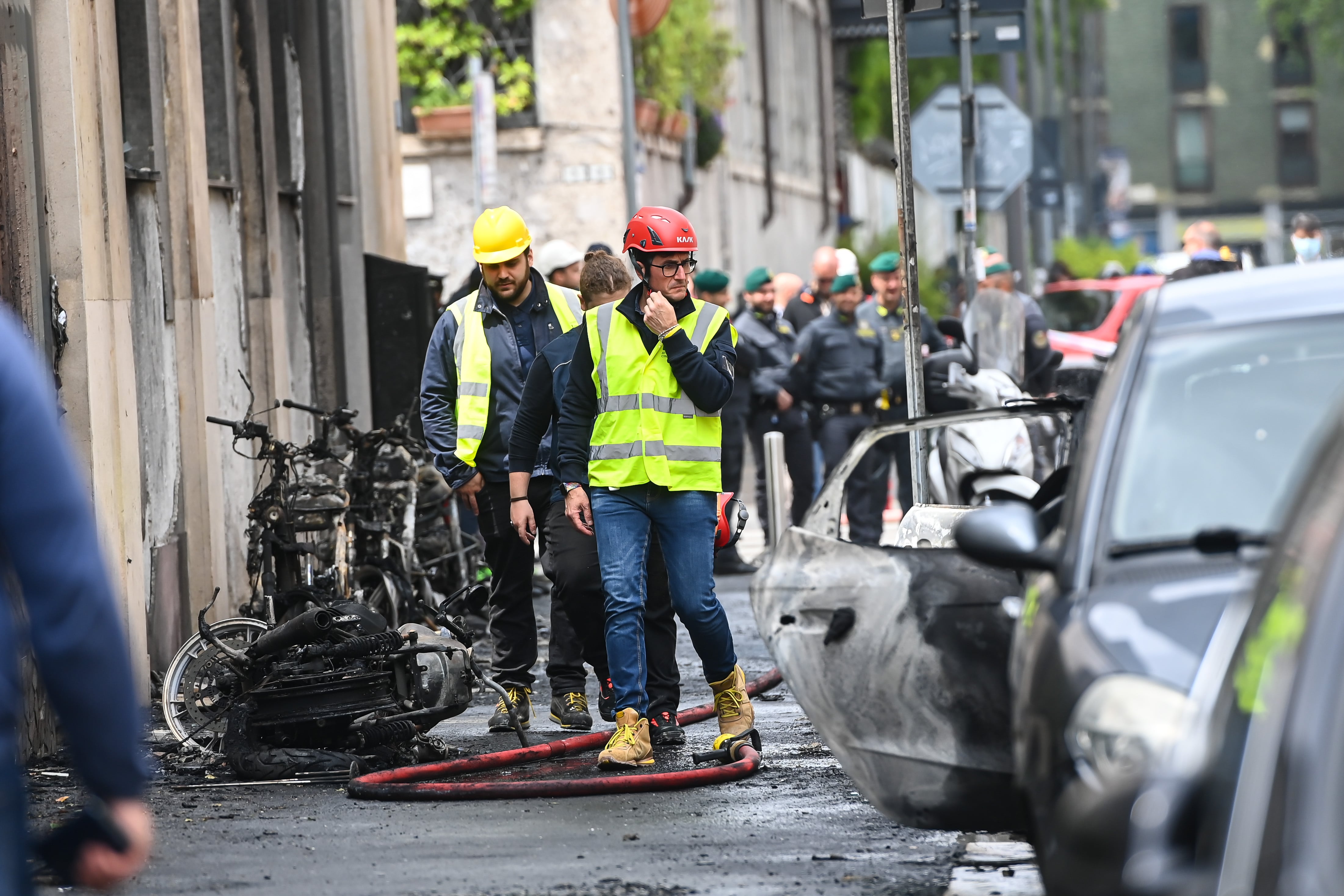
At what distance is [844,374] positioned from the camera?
1565cm

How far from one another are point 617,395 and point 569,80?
1666 centimetres

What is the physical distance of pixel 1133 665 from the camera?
13.2 feet

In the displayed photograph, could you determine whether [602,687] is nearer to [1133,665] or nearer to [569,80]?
[1133,665]

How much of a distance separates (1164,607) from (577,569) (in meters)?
4.71

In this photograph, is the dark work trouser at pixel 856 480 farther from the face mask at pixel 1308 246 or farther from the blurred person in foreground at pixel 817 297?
the face mask at pixel 1308 246

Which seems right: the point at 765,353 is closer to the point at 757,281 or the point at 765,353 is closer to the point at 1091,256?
the point at 757,281

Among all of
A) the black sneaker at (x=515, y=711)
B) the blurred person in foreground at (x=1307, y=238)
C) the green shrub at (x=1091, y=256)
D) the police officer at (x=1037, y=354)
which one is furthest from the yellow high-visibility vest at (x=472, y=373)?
the green shrub at (x=1091, y=256)

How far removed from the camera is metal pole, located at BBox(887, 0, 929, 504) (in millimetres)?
8977

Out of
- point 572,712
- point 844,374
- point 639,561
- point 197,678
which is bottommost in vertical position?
point 572,712

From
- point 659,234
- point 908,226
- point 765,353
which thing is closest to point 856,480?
point 765,353

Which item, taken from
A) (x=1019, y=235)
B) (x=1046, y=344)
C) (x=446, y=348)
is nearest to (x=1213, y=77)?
(x=1019, y=235)

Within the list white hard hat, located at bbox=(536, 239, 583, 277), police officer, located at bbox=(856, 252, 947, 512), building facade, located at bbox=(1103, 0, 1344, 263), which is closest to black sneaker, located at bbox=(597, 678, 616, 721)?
white hard hat, located at bbox=(536, 239, 583, 277)

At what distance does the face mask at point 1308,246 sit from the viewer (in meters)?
23.1

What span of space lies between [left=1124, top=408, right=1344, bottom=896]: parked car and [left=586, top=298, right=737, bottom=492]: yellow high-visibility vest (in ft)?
14.4
